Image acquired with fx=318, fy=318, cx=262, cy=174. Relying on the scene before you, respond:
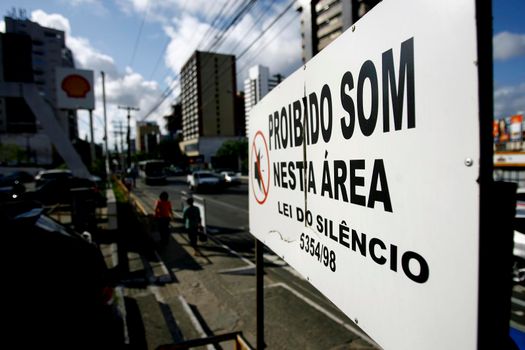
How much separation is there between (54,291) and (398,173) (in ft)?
8.16

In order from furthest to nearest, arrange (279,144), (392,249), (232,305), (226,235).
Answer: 1. (226,235)
2. (232,305)
3. (279,144)
4. (392,249)

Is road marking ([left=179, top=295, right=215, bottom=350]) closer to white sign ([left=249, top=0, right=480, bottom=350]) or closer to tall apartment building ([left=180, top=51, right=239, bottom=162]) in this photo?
white sign ([left=249, top=0, right=480, bottom=350])

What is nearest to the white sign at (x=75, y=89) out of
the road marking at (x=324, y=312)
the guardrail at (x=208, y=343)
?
the road marking at (x=324, y=312)

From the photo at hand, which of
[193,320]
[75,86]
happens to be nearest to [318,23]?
[193,320]

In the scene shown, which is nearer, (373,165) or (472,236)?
(472,236)

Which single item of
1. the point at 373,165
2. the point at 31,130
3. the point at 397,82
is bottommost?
the point at 373,165

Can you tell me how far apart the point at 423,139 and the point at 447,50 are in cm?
26

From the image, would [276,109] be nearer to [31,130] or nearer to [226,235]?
[226,235]

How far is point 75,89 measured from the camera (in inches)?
755

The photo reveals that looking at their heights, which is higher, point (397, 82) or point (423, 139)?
point (397, 82)

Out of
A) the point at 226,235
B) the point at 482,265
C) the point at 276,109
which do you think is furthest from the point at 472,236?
the point at 226,235

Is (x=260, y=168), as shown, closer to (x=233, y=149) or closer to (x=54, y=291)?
(x=54, y=291)

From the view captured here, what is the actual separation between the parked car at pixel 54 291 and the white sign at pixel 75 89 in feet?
62.0

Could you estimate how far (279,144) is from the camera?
2242 mm
